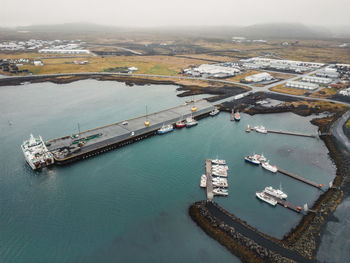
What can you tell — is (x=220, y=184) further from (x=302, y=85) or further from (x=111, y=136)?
(x=302, y=85)

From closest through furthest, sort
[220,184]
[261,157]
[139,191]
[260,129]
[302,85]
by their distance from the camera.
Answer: [139,191], [220,184], [261,157], [260,129], [302,85]

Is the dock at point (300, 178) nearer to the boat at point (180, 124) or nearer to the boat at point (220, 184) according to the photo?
the boat at point (220, 184)

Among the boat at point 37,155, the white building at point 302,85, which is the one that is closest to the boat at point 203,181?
the boat at point 37,155

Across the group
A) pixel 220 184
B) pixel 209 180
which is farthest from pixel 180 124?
pixel 220 184

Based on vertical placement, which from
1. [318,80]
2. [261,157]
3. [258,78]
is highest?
[258,78]

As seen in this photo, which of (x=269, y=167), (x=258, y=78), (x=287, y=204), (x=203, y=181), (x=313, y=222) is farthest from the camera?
(x=258, y=78)

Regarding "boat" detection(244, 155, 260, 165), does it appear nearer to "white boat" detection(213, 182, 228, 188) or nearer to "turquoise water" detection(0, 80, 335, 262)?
"turquoise water" detection(0, 80, 335, 262)

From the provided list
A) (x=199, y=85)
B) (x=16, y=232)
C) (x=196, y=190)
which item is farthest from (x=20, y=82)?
(x=196, y=190)
